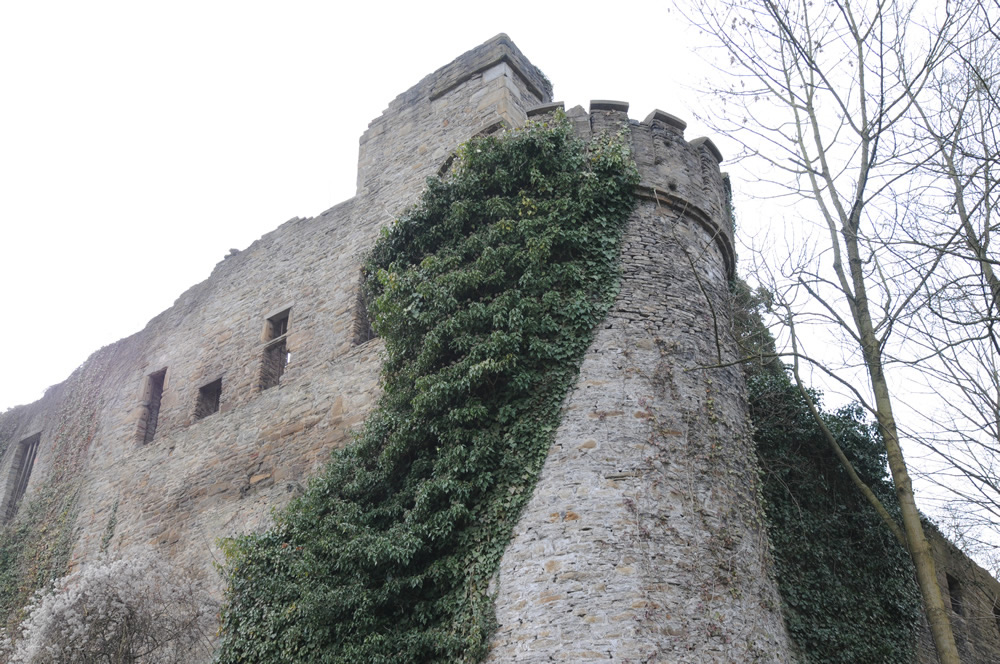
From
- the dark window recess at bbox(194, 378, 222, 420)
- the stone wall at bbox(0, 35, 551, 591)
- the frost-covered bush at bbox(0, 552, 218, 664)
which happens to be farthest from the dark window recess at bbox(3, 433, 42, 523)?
the frost-covered bush at bbox(0, 552, 218, 664)

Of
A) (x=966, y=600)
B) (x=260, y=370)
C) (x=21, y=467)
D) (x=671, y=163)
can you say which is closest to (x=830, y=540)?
(x=966, y=600)

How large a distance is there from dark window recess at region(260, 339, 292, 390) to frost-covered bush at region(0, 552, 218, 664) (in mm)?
3167

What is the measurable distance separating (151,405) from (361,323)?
467 cm

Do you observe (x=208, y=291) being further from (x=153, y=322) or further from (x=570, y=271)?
Result: (x=570, y=271)

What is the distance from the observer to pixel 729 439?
8047 mm

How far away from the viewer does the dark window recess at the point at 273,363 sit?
41.2ft

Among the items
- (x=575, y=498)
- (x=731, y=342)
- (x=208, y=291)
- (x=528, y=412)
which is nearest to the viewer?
(x=575, y=498)

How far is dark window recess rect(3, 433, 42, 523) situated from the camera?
16.2 meters

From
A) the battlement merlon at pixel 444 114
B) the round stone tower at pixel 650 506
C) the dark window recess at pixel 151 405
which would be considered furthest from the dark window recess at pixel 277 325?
the round stone tower at pixel 650 506

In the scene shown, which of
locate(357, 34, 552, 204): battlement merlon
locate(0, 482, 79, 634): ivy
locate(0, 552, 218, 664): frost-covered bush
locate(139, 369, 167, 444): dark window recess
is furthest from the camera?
locate(139, 369, 167, 444): dark window recess

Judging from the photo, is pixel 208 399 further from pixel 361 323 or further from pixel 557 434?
pixel 557 434

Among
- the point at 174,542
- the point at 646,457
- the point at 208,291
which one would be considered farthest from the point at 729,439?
the point at 208,291

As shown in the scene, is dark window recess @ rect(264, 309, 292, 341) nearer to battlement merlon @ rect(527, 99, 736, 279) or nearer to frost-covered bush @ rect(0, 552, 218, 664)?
frost-covered bush @ rect(0, 552, 218, 664)

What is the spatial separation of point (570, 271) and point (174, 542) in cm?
666
